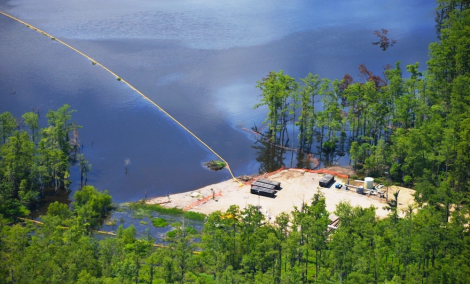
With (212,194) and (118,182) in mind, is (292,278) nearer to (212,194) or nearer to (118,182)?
(212,194)

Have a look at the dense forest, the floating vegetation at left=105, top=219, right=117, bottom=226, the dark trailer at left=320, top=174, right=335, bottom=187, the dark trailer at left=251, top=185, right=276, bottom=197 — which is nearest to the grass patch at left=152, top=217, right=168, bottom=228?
the dense forest

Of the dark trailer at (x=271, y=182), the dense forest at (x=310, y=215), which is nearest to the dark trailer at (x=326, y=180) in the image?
the dense forest at (x=310, y=215)

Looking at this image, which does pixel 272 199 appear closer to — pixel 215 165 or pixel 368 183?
pixel 215 165

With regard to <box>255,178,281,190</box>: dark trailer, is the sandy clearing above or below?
below

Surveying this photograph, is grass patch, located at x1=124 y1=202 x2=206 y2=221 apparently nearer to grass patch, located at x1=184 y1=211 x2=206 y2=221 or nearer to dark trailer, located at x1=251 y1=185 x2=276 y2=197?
grass patch, located at x1=184 y1=211 x2=206 y2=221

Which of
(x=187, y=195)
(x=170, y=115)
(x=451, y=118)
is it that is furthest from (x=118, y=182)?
(x=451, y=118)

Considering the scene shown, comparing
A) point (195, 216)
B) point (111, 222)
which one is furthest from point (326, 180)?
point (111, 222)
